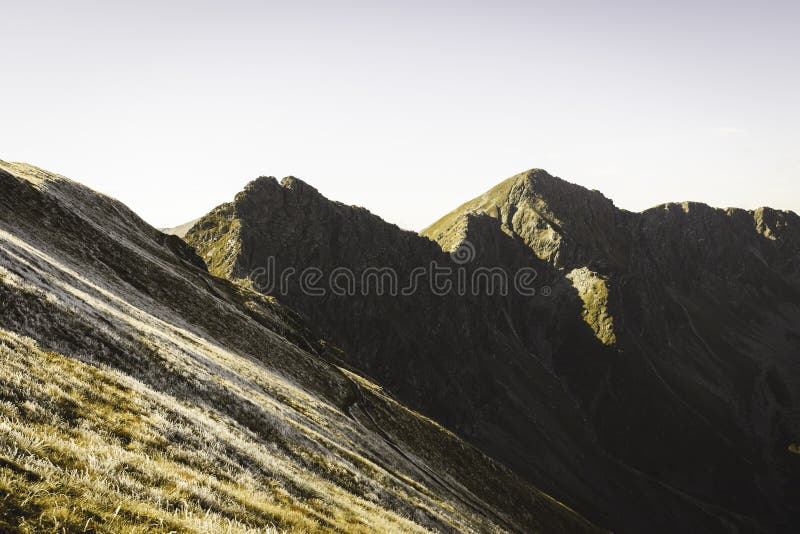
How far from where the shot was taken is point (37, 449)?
34.3ft

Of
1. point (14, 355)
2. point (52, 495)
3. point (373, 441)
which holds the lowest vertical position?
point (373, 441)

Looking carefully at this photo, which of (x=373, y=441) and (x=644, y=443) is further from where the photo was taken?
(x=644, y=443)

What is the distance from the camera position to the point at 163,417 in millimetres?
18016

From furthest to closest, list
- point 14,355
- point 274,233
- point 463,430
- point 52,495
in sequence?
1. point 463,430
2. point 274,233
3. point 14,355
4. point 52,495

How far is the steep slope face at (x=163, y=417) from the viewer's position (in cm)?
1061

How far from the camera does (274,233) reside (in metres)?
146

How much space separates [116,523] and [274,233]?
467ft

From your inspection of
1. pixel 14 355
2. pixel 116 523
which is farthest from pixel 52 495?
pixel 14 355

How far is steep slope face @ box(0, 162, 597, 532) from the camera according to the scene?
1061 cm

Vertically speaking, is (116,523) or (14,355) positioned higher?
(116,523)

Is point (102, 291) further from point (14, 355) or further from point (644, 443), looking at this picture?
point (644, 443)

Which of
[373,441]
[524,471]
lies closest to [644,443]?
[524,471]

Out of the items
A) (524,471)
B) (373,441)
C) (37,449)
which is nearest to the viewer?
(37,449)

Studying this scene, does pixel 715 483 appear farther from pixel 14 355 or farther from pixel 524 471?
pixel 14 355
